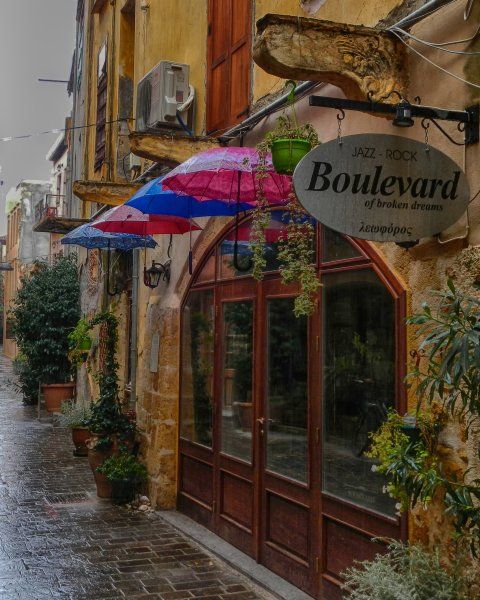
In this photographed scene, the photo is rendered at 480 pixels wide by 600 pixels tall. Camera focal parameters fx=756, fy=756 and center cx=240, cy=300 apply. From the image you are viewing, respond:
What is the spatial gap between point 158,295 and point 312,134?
4.80 meters

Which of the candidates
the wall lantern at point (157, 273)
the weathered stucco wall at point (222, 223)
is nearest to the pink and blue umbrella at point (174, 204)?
the weathered stucco wall at point (222, 223)

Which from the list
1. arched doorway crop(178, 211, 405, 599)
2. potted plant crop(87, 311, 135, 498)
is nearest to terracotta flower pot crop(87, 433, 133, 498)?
potted plant crop(87, 311, 135, 498)

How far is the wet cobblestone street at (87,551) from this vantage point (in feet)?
20.1

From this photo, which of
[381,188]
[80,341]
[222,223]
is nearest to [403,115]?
[381,188]

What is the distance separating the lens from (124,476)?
8969mm

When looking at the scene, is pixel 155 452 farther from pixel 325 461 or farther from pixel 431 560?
pixel 431 560

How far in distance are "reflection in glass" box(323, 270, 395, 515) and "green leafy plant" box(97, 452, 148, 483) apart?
3.84m

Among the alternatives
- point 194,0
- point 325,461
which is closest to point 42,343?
point 194,0

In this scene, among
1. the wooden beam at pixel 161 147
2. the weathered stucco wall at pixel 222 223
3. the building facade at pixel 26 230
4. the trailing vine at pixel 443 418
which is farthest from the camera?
the building facade at pixel 26 230

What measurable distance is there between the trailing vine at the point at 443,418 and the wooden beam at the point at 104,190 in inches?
247

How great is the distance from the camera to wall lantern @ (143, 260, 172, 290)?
9.31 m

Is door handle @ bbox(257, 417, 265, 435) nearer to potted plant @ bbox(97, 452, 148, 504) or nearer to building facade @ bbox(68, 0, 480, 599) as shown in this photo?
building facade @ bbox(68, 0, 480, 599)

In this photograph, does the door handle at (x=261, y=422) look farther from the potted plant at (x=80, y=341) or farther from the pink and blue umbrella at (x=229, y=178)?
the potted plant at (x=80, y=341)

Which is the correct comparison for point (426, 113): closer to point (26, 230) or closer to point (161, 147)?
point (161, 147)
